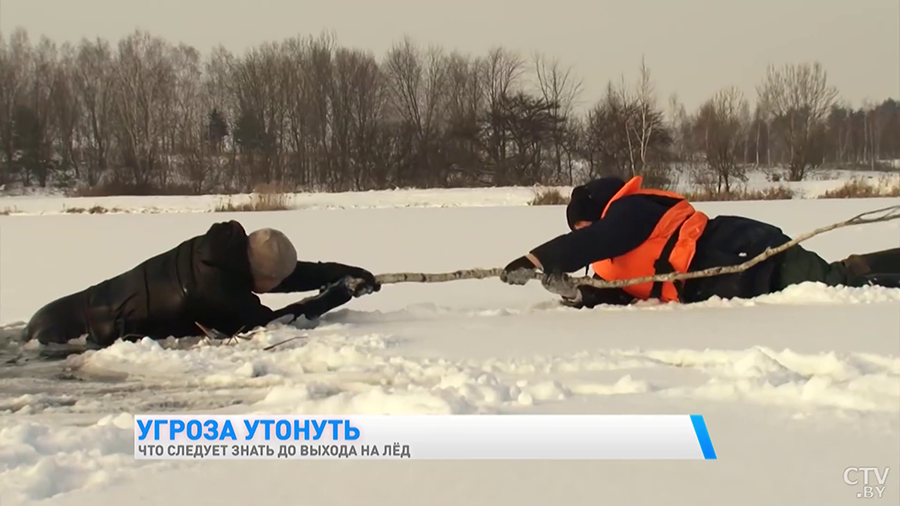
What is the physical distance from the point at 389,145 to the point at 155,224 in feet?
75.0

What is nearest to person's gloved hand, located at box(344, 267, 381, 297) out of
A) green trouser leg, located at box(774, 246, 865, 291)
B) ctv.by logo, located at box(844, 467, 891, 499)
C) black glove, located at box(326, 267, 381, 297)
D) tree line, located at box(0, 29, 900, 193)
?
black glove, located at box(326, 267, 381, 297)

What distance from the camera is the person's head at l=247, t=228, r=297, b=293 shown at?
280 cm

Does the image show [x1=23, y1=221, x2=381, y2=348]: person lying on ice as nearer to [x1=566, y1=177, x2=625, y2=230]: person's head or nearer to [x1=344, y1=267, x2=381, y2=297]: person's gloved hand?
[x1=344, y1=267, x2=381, y2=297]: person's gloved hand

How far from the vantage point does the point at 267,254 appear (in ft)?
9.20

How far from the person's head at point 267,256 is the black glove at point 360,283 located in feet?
1.18

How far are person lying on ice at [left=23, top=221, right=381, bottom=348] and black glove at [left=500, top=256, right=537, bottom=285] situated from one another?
907 mm

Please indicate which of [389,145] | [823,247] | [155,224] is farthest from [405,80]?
[823,247]

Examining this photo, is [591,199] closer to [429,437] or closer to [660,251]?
[660,251]

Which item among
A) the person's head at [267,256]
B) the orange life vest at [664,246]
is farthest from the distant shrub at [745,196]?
the person's head at [267,256]

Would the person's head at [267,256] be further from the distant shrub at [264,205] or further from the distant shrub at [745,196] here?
the distant shrub at [745,196]

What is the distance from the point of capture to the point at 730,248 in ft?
10.3

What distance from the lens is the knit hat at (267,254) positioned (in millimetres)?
2803

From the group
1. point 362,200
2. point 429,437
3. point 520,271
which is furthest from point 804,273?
point 362,200

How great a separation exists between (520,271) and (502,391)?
1189 millimetres
